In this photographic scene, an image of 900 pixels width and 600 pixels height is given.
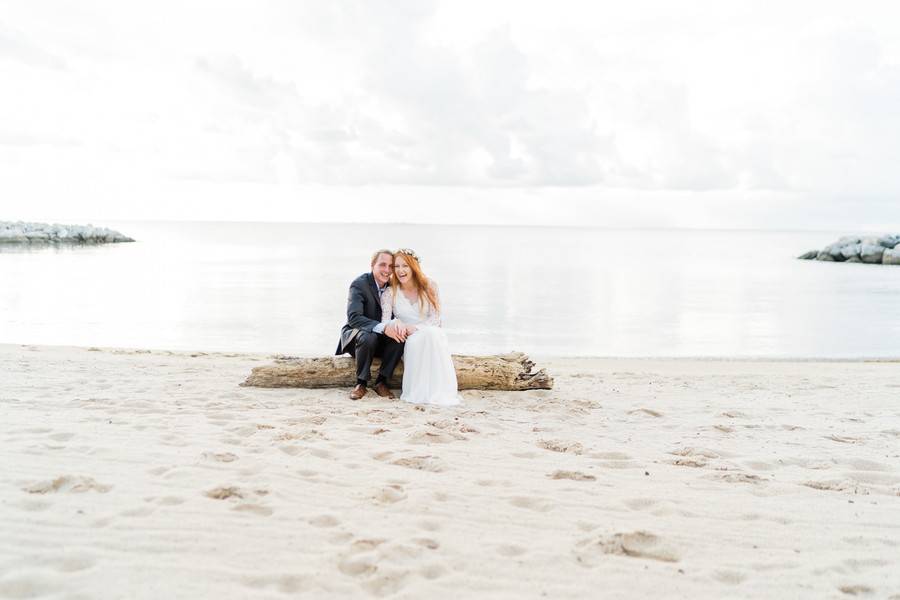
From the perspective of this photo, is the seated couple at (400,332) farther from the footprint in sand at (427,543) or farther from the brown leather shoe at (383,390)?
the footprint in sand at (427,543)

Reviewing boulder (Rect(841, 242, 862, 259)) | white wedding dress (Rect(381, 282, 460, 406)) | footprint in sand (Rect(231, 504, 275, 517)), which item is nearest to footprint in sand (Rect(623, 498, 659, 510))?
footprint in sand (Rect(231, 504, 275, 517))

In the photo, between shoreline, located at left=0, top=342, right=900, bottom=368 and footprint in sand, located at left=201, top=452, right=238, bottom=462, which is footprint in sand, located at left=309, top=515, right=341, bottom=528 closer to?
footprint in sand, located at left=201, top=452, right=238, bottom=462

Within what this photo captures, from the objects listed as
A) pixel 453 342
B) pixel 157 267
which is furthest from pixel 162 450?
pixel 157 267

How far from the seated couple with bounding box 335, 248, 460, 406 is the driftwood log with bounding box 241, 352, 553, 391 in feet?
0.79

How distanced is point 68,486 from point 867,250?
63365mm

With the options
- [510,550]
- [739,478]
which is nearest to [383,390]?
[739,478]

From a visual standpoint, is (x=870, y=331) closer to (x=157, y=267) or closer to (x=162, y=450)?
(x=162, y=450)

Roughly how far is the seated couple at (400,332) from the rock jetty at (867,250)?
56.1 metres

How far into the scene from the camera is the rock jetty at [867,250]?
5197 centimetres

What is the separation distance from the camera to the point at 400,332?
7.16 metres

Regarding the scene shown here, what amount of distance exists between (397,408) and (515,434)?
1.49 metres

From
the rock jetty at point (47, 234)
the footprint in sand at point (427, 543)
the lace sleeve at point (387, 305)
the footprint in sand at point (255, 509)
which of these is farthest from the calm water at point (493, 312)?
the rock jetty at point (47, 234)

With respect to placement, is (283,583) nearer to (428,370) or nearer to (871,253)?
(428,370)

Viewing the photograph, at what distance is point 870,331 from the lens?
18266 millimetres
